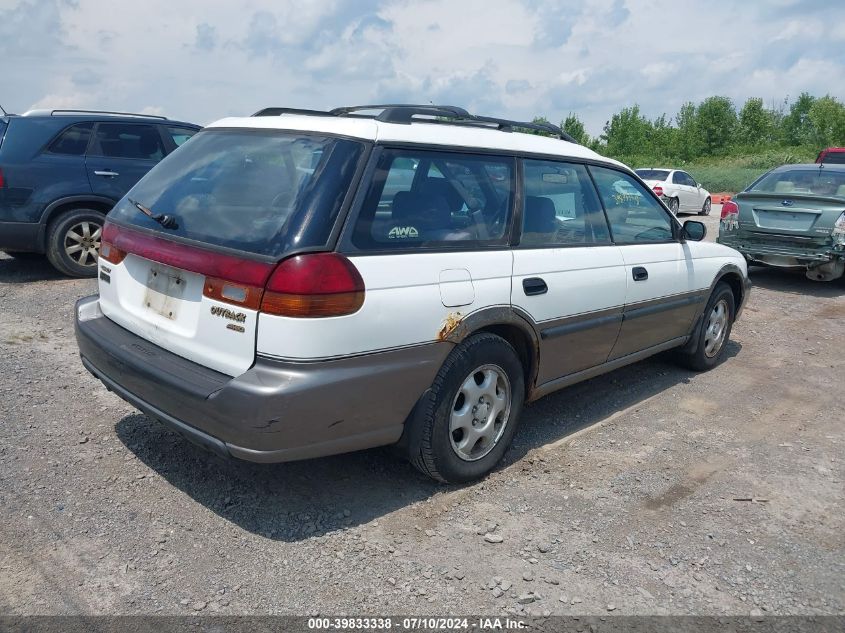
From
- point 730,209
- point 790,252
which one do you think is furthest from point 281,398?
point 730,209

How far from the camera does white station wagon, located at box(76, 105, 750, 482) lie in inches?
112

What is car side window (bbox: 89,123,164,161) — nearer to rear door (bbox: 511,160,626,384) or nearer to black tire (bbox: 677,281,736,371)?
rear door (bbox: 511,160,626,384)

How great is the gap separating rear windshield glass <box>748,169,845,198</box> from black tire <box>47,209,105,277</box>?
8.54 metres

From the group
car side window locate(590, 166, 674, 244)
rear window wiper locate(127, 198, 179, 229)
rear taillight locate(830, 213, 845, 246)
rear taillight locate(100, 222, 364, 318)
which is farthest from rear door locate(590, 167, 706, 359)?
rear taillight locate(830, 213, 845, 246)

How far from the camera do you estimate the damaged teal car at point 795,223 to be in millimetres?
8727

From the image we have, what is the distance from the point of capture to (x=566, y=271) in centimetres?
397

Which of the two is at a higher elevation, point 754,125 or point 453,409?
point 754,125

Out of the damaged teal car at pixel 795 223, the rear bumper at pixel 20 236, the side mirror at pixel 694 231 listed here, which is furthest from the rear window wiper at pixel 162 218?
the damaged teal car at pixel 795 223

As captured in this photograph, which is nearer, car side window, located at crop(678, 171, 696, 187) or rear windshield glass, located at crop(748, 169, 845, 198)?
rear windshield glass, located at crop(748, 169, 845, 198)

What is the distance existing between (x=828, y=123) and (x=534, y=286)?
240 ft

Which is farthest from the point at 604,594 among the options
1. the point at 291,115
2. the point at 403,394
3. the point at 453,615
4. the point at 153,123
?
the point at 153,123

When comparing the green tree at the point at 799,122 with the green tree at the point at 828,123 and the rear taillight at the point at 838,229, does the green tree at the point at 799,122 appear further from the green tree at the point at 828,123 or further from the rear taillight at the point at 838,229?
the rear taillight at the point at 838,229

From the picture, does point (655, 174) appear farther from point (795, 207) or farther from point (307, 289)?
point (307, 289)

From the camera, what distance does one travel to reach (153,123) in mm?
8531
